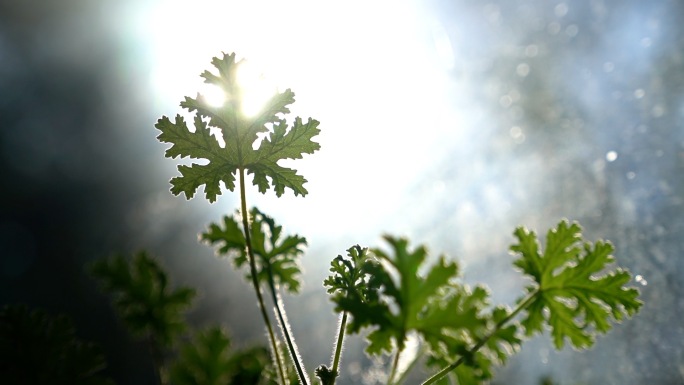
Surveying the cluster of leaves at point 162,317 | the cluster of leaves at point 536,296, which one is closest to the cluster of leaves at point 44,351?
the cluster of leaves at point 162,317

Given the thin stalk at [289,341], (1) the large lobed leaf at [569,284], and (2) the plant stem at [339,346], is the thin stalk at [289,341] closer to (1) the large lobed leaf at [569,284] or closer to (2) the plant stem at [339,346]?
(2) the plant stem at [339,346]

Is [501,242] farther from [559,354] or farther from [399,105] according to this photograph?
[399,105]

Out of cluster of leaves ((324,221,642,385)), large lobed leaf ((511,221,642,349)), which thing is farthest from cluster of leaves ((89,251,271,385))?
large lobed leaf ((511,221,642,349))

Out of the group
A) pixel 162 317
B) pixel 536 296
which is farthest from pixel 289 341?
pixel 162 317

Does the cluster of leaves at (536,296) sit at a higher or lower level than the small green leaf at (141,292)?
lower

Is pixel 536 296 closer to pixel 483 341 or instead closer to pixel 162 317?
pixel 483 341
